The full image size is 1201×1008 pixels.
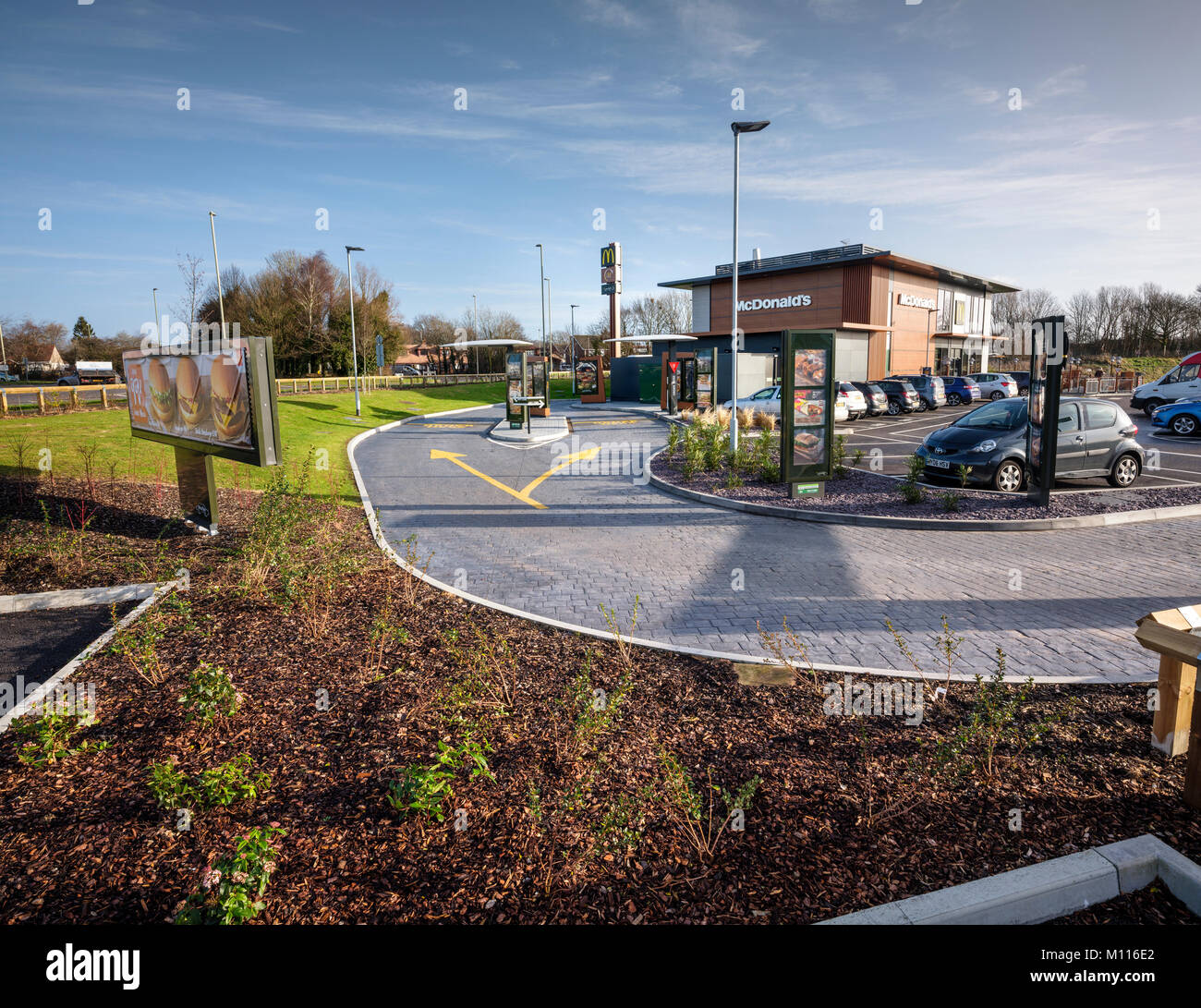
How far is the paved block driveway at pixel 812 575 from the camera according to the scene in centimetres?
609

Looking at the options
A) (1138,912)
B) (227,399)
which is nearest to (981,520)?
(1138,912)

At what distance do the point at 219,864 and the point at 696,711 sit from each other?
279 centimetres

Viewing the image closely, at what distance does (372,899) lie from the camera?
303 centimetres

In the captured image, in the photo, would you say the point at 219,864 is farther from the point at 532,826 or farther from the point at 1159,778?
the point at 1159,778

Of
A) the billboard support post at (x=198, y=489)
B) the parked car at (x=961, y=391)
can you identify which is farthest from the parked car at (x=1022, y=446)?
the parked car at (x=961, y=391)

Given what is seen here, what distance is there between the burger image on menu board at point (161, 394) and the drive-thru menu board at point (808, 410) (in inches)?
357

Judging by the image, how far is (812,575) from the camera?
8148 mm

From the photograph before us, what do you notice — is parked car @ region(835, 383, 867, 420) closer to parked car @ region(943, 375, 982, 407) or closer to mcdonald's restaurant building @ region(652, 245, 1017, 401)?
mcdonald's restaurant building @ region(652, 245, 1017, 401)

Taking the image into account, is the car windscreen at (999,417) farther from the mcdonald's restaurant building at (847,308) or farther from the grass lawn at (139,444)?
the mcdonald's restaurant building at (847,308)

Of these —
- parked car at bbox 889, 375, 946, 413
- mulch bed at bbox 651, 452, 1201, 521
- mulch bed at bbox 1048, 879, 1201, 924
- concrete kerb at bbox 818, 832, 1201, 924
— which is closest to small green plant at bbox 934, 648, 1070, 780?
concrete kerb at bbox 818, 832, 1201, 924

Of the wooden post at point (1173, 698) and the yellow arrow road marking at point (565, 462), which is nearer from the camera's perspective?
the wooden post at point (1173, 698)

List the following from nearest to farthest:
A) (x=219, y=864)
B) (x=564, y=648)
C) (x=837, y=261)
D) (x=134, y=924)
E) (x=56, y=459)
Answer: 1. (x=134, y=924)
2. (x=219, y=864)
3. (x=564, y=648)
4. (x=56, y=459)
5. (x=837, y=261)

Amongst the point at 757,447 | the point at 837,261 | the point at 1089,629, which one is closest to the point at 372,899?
the point at 1089,629

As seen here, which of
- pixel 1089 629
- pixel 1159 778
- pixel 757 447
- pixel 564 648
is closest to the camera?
pixel 1159 778
